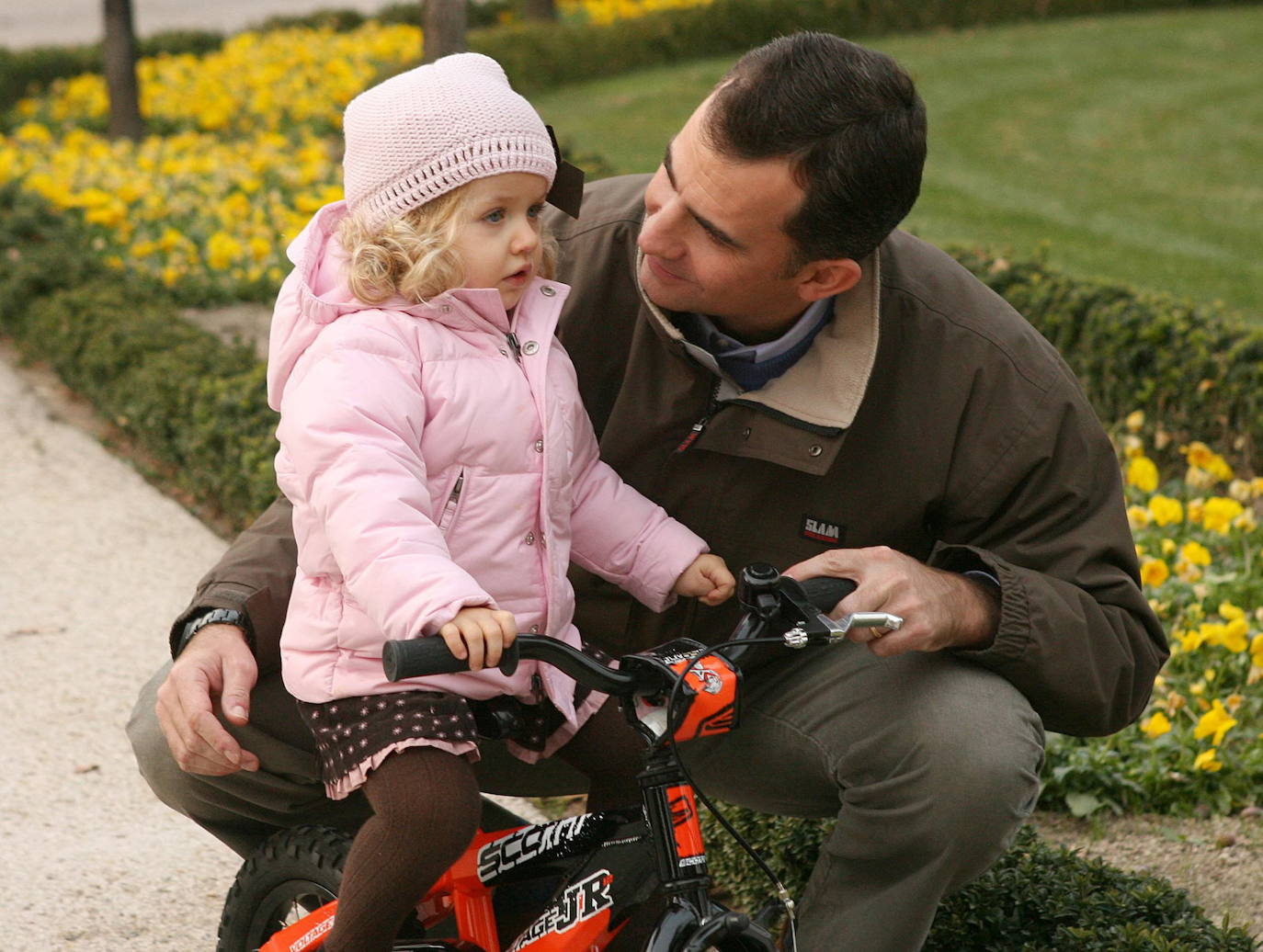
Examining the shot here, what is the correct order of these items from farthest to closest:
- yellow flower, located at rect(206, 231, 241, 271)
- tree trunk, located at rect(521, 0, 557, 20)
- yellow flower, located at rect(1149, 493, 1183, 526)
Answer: tree trunk, located at rect(521, 0, 557, 20) < yellow flower, located at rect(206, 231, 241, 271) < yellow flower, located at rect(1149, 493, 1183, 526)

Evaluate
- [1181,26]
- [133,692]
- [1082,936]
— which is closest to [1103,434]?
[1082,936]

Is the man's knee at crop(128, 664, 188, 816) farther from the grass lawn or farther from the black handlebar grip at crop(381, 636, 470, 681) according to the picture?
the grass lawn

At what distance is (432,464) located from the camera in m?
2.30

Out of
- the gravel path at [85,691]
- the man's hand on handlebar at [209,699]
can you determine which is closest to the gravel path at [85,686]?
the gravel path at [85,691]

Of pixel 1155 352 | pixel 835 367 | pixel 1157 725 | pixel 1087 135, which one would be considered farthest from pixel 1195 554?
pixel 1087 135

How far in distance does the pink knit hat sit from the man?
301 millimetres

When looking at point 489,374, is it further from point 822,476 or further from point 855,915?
point 855,915

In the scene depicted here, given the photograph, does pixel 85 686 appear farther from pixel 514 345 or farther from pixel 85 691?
pixel 514 345

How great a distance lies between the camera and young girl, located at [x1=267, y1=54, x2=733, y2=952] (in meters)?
2.18

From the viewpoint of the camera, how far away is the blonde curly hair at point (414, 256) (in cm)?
233

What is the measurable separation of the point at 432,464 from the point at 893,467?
31.8 inches

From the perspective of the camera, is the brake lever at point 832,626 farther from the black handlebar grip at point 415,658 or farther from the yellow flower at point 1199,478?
the yellow flower at point 1199,478

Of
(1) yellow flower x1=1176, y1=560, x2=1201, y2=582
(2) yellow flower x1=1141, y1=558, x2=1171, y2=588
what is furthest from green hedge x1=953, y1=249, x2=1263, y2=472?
(2) yellow flower x1=1141, y1=558, x2=1171, y2=588

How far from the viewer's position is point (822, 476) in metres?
2.66
